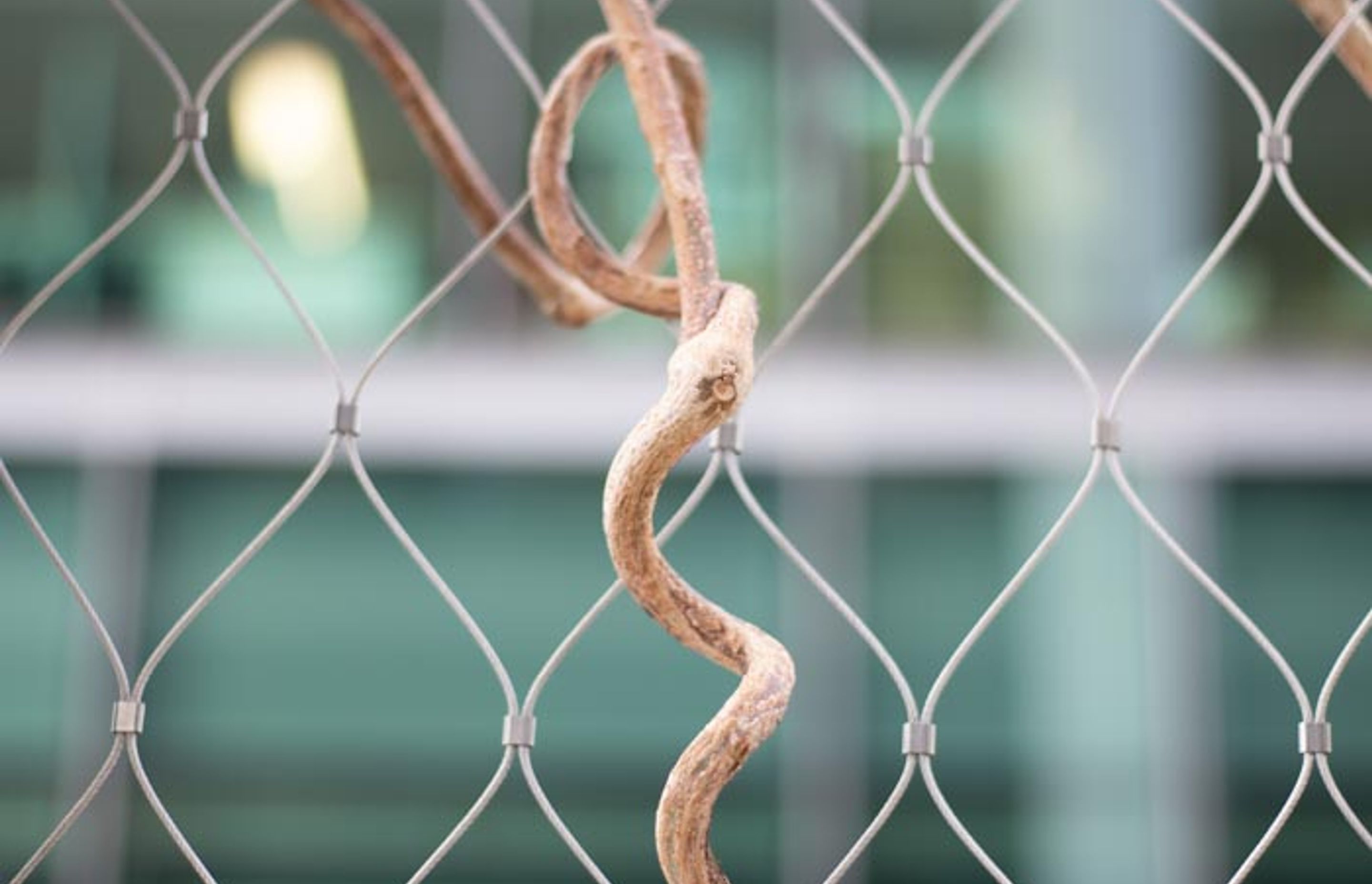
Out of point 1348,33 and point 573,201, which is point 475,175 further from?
point 1348,33

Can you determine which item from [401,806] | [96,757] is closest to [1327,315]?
[401,806]

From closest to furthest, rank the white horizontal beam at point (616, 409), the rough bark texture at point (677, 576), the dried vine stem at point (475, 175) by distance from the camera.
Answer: the rough bark texture at point (677, 576), the dried vine stem at point (475, 175), the white horizontal beam at point (616, 409)

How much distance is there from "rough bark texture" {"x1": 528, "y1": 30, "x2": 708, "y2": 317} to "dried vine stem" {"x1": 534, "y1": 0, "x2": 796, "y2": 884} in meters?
0.05

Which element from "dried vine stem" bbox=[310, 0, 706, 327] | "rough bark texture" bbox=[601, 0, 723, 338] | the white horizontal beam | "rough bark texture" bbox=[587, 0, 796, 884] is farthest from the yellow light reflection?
"rough bark texture" bbox=[587, 0, 796, 884]

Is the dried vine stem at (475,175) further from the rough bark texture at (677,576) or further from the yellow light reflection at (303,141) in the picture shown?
the yellow light reflection at (303,141)

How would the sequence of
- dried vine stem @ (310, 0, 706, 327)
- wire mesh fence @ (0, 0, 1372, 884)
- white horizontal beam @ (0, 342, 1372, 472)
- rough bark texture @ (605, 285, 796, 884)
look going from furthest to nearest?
white horizontal beam @ (0, 342, 1372, 472)
dried vine stem @ (310, 0, 706, 327)
wire mesh fence @ (0, 0, 1372, 884)
rough bark texture @ (605, 285, 796, 884)

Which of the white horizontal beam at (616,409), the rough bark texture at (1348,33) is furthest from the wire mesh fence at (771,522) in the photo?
the white horizontal beam at (616,409)

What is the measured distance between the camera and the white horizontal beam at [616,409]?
10.0 feet

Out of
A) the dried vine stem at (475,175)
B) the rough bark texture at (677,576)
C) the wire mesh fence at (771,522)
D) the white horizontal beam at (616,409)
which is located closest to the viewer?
the rough bark texture at (677,576)

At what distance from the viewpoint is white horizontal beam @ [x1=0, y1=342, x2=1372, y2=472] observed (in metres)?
3.05

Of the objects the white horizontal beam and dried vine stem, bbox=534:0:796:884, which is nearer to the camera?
dried vine stem, bbox=534:0:796:884

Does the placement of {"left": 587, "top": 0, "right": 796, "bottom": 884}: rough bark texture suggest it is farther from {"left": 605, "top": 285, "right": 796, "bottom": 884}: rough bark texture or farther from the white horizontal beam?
the white horizontal beam

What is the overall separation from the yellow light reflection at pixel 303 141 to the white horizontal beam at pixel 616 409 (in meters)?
0.23

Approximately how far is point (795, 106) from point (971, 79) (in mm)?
277
